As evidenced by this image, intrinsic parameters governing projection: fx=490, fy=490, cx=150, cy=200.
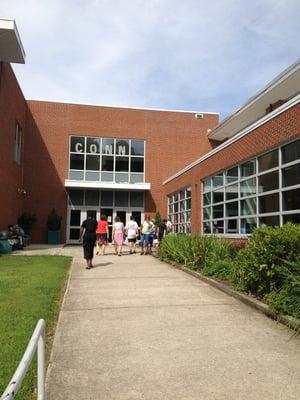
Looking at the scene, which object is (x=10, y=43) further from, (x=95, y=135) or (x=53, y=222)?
(x=53, y=222)

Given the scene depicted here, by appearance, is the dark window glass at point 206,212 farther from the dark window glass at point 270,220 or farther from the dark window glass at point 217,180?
the dark window glass at point 270,220

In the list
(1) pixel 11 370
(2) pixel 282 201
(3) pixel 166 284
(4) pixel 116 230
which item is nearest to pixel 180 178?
(4) pixel 116 230

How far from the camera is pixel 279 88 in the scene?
1852cm

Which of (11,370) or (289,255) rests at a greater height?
(289,255)

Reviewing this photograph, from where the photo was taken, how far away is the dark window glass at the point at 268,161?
532 inches

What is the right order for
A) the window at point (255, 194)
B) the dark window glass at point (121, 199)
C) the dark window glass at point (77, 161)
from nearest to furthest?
the window at point (255, 194) < the dark window glass at point (77, 161) < the dark window glass at point (121, 199)

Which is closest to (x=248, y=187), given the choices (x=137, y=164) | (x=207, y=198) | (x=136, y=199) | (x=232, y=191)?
(x=232, y=191)

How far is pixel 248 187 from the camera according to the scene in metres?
15.5

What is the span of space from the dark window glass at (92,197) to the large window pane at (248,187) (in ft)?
57.8

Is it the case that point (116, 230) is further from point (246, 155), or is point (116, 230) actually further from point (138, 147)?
point (138, 147)

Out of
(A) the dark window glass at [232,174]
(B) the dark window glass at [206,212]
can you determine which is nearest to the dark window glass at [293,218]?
(A) the dark window glass at [232,174]

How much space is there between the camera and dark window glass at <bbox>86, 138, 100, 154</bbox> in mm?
32625

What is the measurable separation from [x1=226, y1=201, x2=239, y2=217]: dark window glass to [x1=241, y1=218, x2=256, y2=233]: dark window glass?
0.65m

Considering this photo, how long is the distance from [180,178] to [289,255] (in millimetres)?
17363
